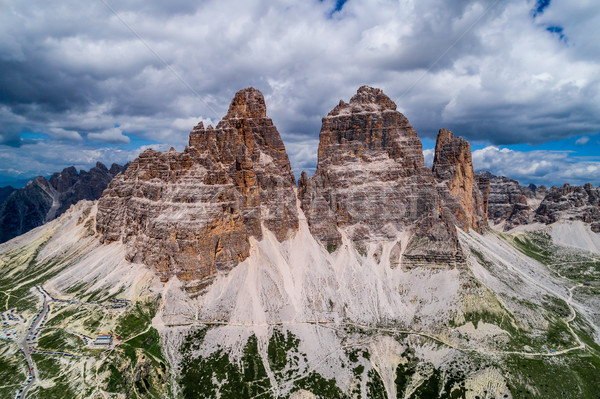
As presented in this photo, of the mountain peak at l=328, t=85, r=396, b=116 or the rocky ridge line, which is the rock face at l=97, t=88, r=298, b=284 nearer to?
the rocky ridge line

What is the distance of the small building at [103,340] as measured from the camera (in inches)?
4446

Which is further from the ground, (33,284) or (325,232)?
→ (325,232)

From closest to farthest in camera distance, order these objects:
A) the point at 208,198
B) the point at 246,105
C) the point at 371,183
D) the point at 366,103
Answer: the point at 208,198, the point at 371,183, the point at 246,105, the point at 366,103

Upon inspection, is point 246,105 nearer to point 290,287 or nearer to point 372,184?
point 372,184

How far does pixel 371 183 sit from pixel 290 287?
63269 mm

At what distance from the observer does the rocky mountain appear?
4225 inches

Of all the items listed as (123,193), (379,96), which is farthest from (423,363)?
(123,193)

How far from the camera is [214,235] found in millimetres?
139250

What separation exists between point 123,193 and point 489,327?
554ft

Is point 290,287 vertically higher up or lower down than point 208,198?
lower down

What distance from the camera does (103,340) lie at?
113438 mm

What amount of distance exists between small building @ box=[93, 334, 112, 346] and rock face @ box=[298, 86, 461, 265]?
8996cm

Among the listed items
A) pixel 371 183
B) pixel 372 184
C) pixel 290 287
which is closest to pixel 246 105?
pixel 371 183

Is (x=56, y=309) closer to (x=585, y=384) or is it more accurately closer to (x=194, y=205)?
(x=194, y=205)
